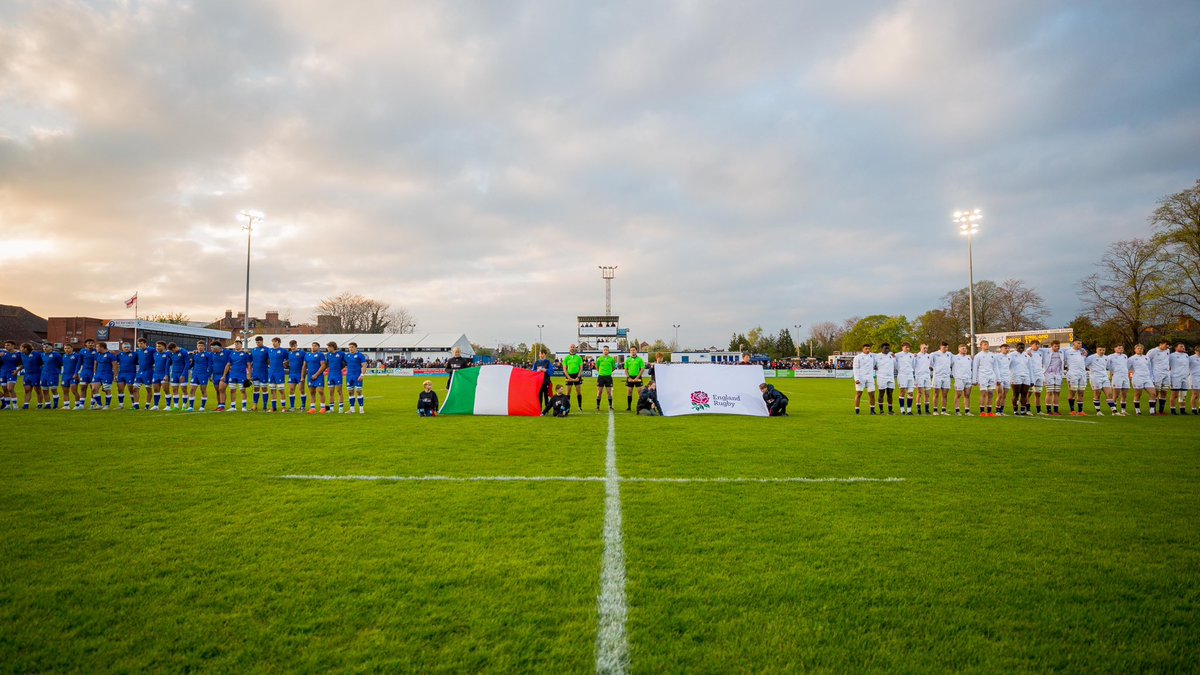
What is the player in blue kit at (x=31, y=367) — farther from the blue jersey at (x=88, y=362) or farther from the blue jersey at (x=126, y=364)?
the blue jersey at (x=126, y=364)

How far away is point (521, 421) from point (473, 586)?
29.8 feet

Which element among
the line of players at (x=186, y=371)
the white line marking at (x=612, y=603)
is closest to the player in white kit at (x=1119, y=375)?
the white line marking at (x=612, y=603)

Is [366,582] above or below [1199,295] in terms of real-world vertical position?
below

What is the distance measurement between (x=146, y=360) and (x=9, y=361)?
11.5 feet

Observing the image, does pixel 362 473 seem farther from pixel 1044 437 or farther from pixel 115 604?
pixel 1044 437

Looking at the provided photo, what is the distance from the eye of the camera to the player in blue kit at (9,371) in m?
14.4

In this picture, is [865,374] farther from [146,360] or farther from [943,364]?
[146,360]

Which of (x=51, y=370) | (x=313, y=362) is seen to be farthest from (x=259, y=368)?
(x=51, y=370)

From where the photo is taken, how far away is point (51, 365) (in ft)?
48.5

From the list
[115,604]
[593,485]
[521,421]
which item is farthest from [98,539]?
[521,421]

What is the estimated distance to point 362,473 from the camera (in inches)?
256

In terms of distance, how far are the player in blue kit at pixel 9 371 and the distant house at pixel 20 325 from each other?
70.6 m

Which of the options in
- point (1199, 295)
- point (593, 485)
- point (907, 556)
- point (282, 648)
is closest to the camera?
point (282, 648)

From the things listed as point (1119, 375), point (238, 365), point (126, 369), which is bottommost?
point (1119, 375)
